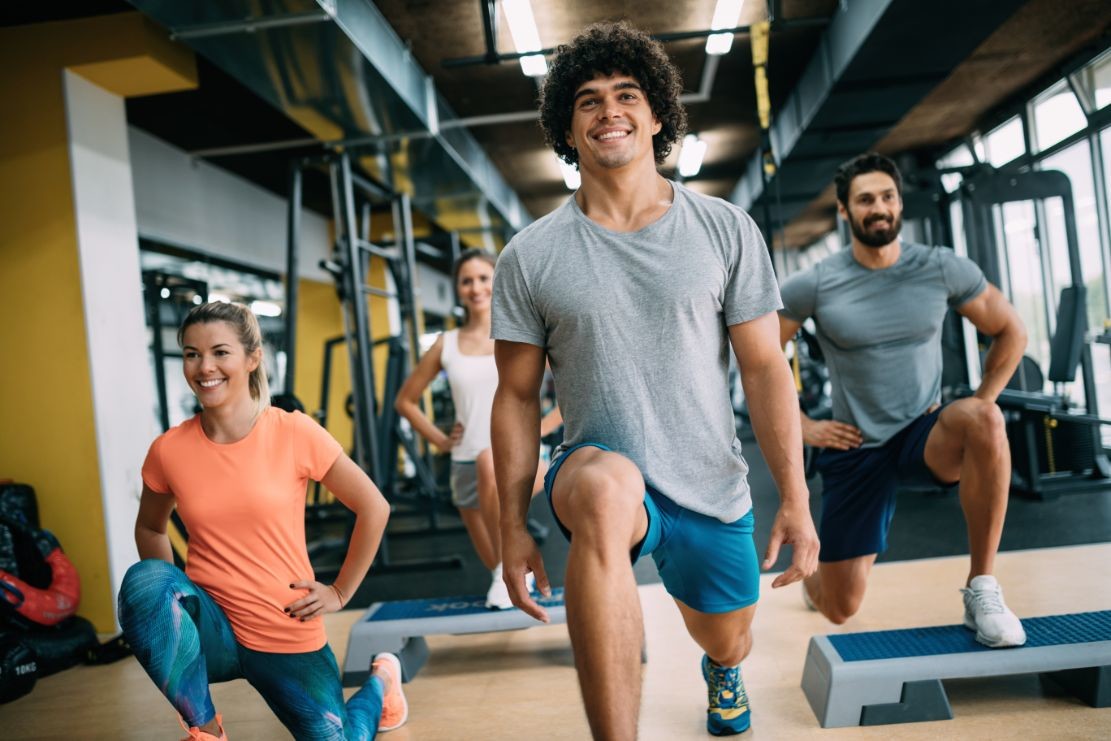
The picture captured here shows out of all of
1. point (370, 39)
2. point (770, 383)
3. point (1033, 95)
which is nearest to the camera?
point (770, 383)

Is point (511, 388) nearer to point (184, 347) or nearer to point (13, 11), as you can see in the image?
point (184, 347)

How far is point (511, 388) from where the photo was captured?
5.40ft

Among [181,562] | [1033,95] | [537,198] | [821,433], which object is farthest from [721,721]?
[537,198]

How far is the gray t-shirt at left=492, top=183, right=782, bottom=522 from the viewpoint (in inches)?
61.8

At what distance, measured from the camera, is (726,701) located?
204 centimetres

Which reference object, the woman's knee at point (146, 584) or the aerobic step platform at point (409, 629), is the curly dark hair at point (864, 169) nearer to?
the aerobic step platform at point (409, 629)

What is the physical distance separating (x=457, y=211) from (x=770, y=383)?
609 centimetres

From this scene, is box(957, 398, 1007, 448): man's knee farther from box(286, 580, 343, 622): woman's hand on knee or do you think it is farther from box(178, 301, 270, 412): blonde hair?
box(178, 301, 270, 412): blonde hair

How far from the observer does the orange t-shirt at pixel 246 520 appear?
183 cm

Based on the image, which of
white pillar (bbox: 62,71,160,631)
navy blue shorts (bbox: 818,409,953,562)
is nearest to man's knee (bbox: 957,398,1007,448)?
navy blue shorts (bbox: 818,409,953,562)

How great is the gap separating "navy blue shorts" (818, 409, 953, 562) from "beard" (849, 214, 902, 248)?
0.52 m

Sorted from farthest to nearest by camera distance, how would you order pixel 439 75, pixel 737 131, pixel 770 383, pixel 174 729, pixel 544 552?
pixel 737 131
pixel 439 75
pixel 544 552
pixel 174 729
pixel 770 383

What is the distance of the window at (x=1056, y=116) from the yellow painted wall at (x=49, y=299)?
6.04 metres

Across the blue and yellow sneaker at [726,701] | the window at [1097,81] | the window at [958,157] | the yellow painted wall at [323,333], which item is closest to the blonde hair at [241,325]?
the blue and yellow sneaker at [726,701]
